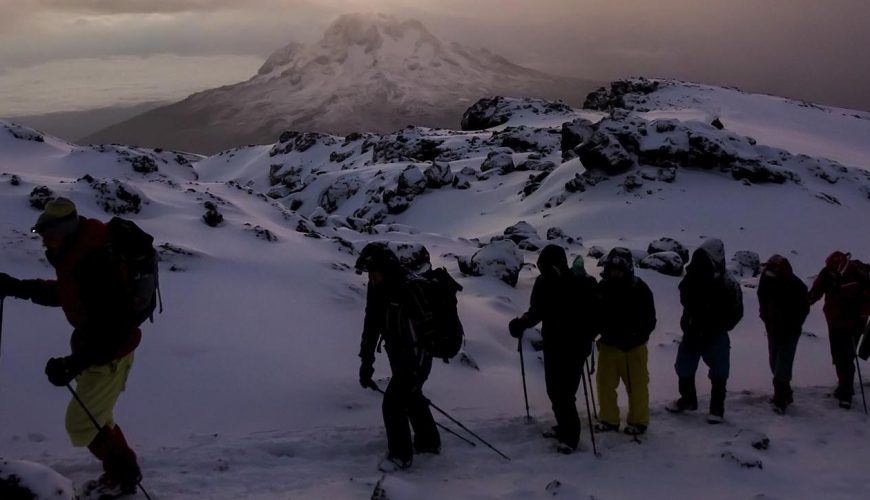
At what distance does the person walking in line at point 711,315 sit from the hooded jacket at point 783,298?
25.5 inches

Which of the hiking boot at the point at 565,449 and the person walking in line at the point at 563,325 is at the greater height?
the person walking in line at the point at 563,325

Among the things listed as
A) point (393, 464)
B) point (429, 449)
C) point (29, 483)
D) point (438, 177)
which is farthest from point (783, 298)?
point (438, 177)

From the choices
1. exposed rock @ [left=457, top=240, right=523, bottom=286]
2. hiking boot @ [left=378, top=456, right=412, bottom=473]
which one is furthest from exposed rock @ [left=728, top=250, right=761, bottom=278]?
hiking boot @ [left=378, top=456, right=412, bottom=473]

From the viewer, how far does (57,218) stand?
3.83m

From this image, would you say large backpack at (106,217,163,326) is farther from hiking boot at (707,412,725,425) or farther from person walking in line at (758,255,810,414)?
person walking in line at (758,255,810,414)

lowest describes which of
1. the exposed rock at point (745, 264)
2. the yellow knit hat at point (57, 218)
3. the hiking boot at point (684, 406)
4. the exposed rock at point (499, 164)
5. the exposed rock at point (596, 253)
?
the hiking boot at point (684, 406)

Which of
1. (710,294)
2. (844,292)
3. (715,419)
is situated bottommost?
(715,419)

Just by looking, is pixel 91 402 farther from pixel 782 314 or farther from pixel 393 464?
pixel 782 314

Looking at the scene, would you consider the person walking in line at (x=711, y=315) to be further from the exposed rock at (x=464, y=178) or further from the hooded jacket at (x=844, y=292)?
the exposed rock at (x=464, y=178)

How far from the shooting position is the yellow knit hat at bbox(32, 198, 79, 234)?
12.5 feet

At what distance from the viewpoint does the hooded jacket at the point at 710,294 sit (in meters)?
6.43

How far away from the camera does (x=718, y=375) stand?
674 cm

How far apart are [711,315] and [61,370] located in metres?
5.70

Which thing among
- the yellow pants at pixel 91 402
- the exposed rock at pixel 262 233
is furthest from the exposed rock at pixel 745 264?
the yellow pants at pixel 91 402
